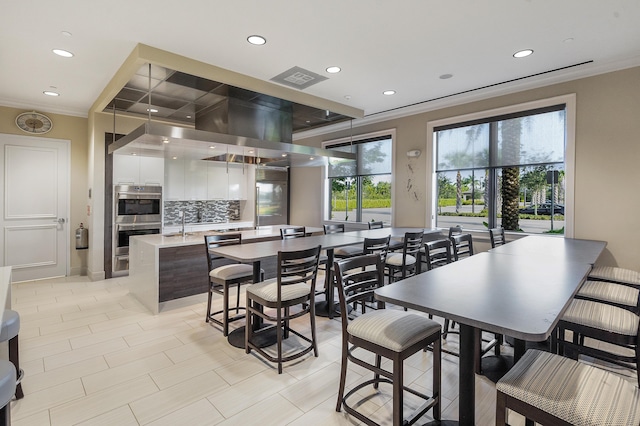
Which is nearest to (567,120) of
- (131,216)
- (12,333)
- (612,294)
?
(612,294)

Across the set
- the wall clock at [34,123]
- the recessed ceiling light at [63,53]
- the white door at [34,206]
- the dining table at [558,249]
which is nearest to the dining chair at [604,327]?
the dining table at [558,249]

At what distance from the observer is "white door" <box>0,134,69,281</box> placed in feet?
16.7

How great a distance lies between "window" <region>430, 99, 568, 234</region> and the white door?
6.44m

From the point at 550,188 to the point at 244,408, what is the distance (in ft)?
14.5

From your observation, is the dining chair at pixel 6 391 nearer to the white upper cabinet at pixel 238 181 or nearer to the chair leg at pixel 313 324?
the chair leg at pixel 313 324

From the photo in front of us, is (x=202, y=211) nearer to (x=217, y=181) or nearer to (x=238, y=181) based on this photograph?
(x=217, y=181)

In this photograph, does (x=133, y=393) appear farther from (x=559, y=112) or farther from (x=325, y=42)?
(x=559, y=112)

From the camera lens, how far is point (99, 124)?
17.4ft

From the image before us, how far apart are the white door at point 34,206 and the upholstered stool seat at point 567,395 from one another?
680 centimetres

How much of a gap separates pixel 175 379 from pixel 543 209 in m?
4.69

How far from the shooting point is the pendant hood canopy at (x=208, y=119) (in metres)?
3.51

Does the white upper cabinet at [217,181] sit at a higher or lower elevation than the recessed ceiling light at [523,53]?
lower

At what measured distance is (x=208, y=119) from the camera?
4.69m

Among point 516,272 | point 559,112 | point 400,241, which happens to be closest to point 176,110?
point 400,241
